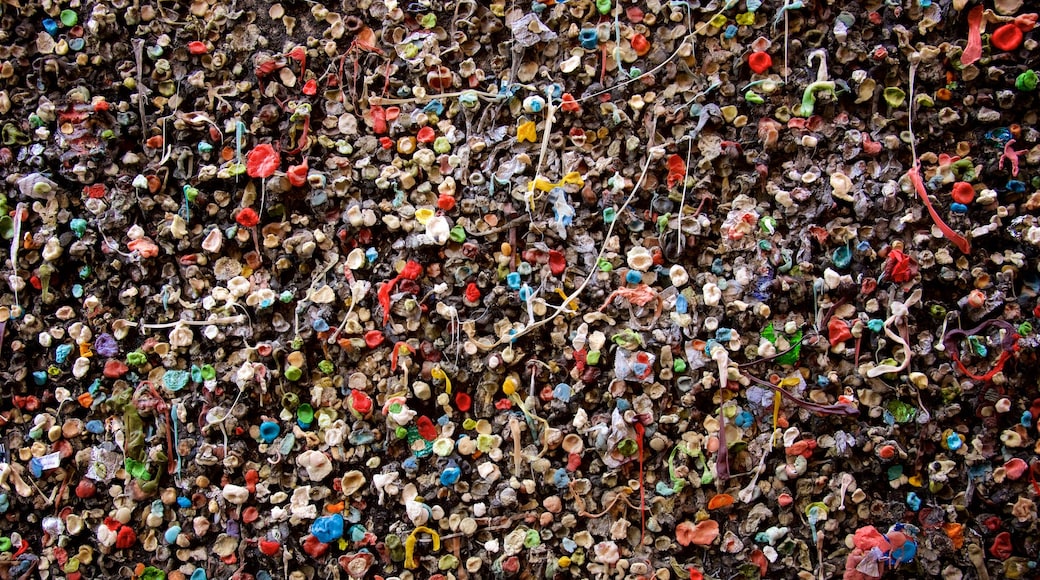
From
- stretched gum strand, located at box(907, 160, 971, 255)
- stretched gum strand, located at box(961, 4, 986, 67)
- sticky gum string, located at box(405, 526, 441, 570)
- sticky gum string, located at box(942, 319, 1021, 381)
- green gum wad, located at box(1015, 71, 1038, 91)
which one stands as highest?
stretched gum strand, located at box(961, 4, 986, 67)

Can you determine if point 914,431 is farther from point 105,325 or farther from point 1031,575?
point 105,325

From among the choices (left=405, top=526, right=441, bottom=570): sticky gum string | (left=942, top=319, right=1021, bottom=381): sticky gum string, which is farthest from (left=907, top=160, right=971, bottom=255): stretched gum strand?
(left=405, top=526, right=441, bottom=570): sticky gum string

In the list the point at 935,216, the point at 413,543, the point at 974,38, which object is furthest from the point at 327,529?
the point at 974,38

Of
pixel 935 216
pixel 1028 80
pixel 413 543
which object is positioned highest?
pixel 1028 80

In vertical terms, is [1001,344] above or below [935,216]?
below

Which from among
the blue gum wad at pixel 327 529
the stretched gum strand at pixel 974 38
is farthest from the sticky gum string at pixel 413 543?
the stretched gum strand at pixel 974 38

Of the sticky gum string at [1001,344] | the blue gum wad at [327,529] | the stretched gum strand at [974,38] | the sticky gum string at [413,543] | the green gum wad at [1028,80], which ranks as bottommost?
the sticky gum string at [413,543]

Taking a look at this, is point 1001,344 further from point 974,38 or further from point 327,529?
point 327,529

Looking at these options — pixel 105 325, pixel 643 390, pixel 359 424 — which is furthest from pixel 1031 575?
pixel 105 325

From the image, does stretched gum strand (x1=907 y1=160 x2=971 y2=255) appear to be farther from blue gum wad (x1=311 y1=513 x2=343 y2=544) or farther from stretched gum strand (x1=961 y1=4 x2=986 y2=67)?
blue gum wad (x1=311 y1=513 x2=343 y2=544)

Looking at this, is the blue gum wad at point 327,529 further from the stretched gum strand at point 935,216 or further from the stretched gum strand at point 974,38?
the stretched gum strand at point 974,38

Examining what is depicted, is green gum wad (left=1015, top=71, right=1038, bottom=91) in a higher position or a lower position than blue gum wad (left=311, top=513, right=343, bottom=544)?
higher
